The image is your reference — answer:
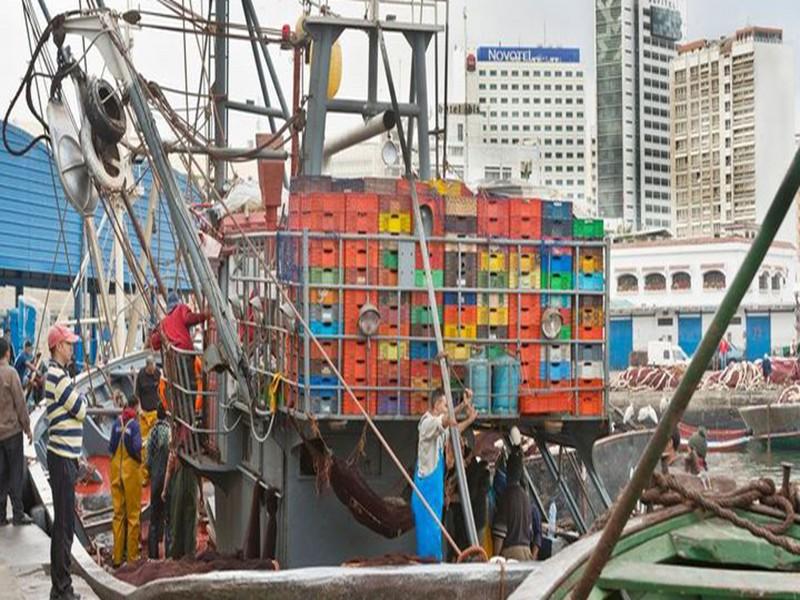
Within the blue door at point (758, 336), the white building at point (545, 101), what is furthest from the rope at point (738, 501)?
the white building at point (545, 101)

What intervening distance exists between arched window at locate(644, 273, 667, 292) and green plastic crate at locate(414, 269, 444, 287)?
75.2 m

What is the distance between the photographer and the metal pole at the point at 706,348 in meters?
3.09

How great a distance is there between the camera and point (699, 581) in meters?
4.67

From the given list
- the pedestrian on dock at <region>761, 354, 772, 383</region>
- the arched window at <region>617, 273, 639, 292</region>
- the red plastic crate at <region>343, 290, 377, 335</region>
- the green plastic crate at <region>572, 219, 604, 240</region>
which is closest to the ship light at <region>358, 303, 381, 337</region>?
the red plastic crate at <region>343, 290, 377, 335</region>

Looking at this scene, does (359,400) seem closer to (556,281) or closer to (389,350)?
(389,350)

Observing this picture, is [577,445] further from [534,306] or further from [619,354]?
[619,354]

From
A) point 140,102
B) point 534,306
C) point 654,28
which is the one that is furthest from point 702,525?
point 654,28

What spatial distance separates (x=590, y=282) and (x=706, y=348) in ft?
23.3

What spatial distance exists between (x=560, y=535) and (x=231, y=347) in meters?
4.46

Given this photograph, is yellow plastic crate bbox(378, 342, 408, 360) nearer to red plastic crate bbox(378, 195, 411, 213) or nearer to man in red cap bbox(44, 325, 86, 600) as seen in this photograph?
red plastic crate bbox(378, 195, 411, 213)

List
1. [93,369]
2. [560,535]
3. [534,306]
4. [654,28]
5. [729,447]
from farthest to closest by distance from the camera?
[654,28] → [729,447] → [93,369] → [560,535] → [534,306]

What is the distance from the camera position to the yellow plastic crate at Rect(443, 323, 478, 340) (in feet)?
33.0

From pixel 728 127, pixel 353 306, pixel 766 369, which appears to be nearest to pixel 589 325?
pixel 353 306

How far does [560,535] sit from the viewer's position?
1266 centimetres
